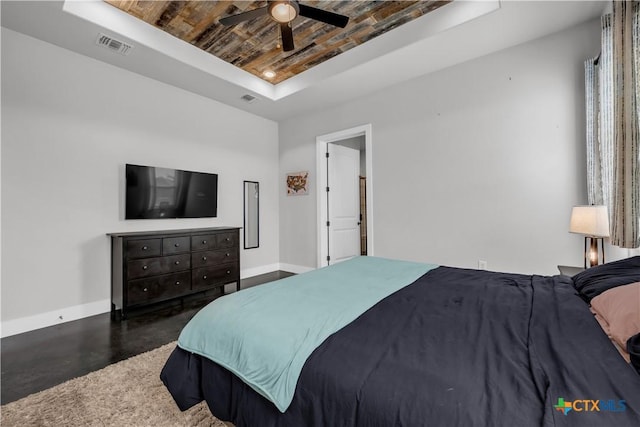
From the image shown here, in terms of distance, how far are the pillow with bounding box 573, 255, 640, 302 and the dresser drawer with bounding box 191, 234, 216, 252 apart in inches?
141

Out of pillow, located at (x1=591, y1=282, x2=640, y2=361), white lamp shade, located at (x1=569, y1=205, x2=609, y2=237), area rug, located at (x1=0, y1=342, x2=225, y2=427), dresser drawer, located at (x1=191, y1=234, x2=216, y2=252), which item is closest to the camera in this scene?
pillow, located at (x1=591, y1=282, x2=640, y2=361)

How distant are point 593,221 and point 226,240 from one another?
12.4 feet

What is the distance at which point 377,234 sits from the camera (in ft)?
13.7

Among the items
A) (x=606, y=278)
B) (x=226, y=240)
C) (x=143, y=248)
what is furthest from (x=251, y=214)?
(x=606, y=278)

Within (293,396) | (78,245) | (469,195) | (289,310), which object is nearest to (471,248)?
(469,195)

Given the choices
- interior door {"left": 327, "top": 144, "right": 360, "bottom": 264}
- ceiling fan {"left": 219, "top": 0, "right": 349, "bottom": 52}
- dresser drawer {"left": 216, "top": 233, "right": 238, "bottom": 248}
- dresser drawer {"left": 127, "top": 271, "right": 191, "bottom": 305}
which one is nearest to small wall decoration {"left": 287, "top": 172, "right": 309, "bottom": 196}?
interior door {"left": 327, "top": 144, "right": 360, "bottom": 264}

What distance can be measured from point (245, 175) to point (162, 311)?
244cm

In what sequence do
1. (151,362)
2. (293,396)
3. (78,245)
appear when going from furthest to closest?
(78,245) < (151,362) < (293,396)

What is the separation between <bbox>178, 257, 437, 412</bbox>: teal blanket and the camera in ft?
3.41

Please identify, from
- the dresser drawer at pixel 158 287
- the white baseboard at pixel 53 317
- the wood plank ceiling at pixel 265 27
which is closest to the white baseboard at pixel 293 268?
the dresser drawer at pixel 158 287

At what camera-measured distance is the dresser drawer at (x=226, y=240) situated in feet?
12.8

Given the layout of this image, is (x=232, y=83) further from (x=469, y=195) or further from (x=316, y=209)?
(x=469, y=195)

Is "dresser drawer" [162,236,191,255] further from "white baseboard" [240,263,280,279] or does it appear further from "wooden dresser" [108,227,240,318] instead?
"white baseboard" [240,263,280,279]

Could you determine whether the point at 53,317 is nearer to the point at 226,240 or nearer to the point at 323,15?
the point at 226,240
